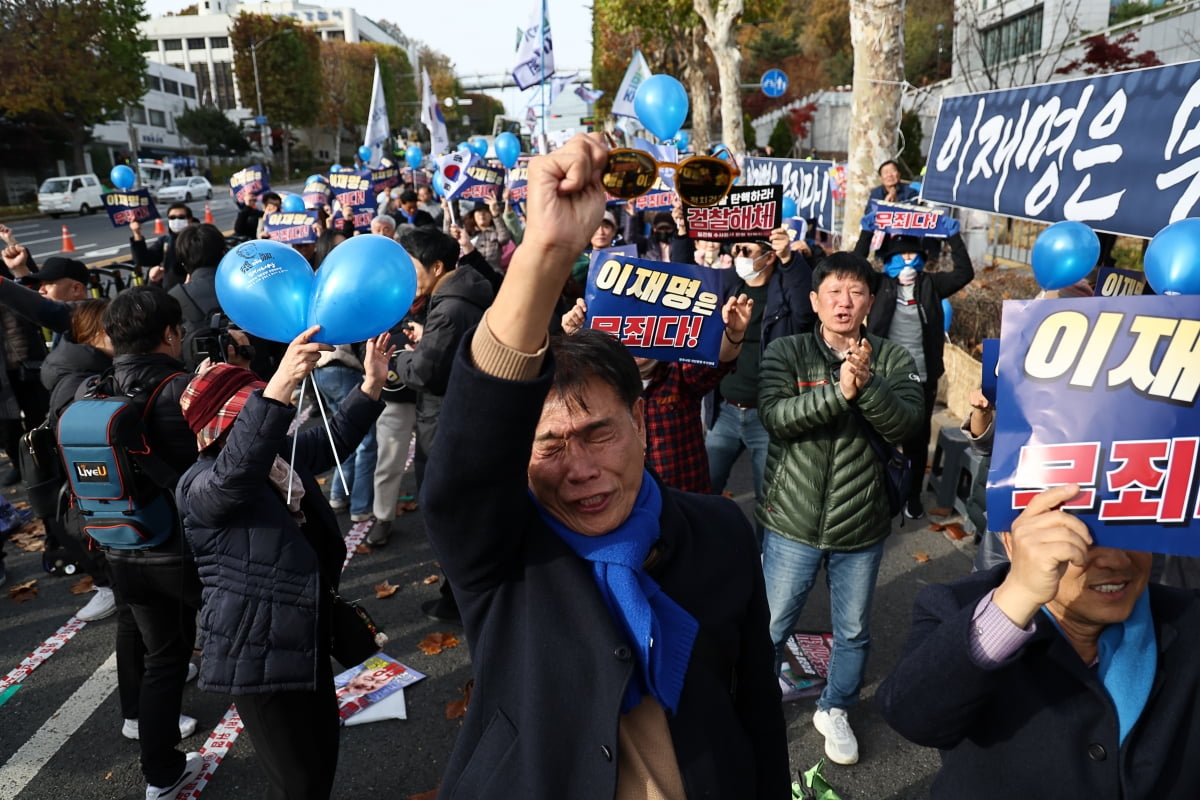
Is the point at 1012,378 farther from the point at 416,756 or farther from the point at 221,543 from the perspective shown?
the point at 416,756

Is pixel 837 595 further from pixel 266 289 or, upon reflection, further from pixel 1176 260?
pixel 266 289

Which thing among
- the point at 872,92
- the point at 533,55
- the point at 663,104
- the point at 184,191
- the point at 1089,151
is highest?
the point at 533,55

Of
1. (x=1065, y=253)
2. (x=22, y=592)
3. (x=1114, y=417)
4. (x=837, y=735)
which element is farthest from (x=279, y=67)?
(x=1114, y=417)

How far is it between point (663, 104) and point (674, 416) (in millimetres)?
4282

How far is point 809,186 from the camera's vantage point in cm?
843

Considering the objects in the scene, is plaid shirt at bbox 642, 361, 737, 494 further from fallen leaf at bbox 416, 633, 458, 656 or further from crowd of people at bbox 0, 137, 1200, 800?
fallen leaf at bbox 416, 633, 458, 656

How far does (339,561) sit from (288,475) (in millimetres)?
401

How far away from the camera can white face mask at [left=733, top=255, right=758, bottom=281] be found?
4968 millimetres

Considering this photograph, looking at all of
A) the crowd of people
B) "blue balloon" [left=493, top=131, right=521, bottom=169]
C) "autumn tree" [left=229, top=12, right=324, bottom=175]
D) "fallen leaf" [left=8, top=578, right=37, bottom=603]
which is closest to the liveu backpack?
the crowd of people

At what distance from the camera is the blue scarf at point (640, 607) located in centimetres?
137

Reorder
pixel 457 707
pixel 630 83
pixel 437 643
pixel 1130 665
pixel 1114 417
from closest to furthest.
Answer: pixel 1114 417, pixel 1130 665, pixel 457 707, pixel 437 643, pixel 630 83

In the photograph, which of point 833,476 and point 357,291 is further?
point 833,476

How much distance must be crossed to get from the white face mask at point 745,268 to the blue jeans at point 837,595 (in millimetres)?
2118

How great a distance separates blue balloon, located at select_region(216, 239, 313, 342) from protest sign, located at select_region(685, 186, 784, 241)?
2.57 m
